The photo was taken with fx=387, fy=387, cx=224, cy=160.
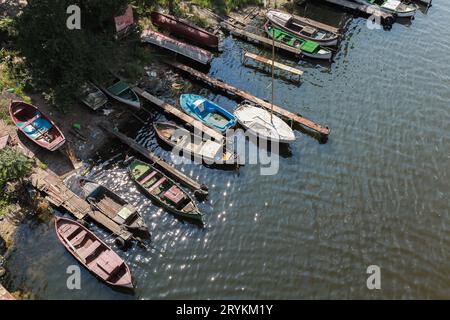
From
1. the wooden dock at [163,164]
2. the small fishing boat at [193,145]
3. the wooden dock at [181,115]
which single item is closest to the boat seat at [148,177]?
the wooden dock at [163,164]

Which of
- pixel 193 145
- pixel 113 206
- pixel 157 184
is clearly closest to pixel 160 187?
pixel 157 184

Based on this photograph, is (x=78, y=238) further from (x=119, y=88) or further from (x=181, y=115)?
(x=119, y=88)

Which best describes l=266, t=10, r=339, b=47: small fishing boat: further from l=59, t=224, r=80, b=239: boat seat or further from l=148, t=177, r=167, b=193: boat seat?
l=59, t=224, r=80, b=239: boat seat

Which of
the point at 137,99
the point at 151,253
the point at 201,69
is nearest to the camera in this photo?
the point at 151,253

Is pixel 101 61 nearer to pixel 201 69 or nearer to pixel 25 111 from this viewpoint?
pixel 25 111

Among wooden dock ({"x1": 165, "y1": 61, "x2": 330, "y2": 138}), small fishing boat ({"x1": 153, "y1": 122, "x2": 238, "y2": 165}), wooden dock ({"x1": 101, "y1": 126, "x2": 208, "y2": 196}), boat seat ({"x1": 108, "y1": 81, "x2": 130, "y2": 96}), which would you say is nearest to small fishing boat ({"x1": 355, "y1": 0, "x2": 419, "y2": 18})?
wooden dock ({"x1": 165, "y1": 61, "x2": 330, "y2": 138})

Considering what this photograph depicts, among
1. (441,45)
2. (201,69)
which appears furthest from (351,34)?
(201,69)

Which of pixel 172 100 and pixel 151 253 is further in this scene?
pixel 172 100
